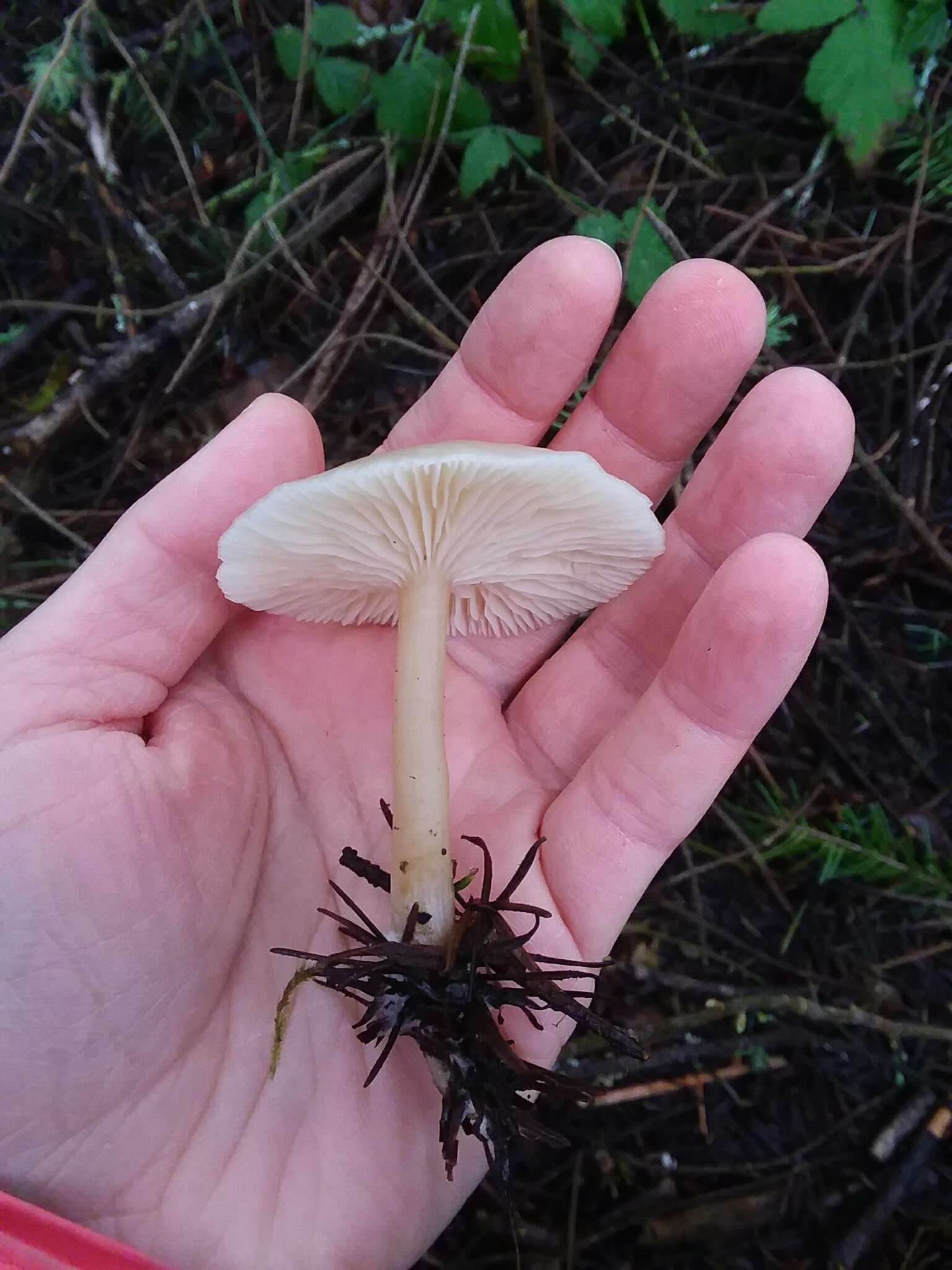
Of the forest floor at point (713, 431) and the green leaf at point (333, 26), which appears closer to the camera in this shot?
the forest floor at point (713, 431)

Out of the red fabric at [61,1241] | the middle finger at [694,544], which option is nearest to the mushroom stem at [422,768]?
the middle finger at [694,544]

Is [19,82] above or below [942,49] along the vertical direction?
below

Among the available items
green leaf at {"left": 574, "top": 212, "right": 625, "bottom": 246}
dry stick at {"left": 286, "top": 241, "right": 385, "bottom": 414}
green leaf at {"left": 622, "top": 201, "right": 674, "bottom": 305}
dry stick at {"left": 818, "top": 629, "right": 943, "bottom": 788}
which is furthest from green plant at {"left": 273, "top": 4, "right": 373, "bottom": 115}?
dry stick at {"left": 818, "top": 629, "right": 943, "bottom": 788}

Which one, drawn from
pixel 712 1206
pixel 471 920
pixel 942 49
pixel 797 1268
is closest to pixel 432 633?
pixel 471 920

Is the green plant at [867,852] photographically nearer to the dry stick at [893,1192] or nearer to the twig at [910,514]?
the dry stick at [893,1192]

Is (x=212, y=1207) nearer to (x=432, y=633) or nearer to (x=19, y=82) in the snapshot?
(x=432, y=633)

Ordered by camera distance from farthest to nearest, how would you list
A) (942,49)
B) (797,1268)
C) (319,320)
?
(319,320)
(942,49)
(797,1268)

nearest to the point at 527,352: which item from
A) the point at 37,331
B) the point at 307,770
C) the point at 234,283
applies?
the point at 234,283
